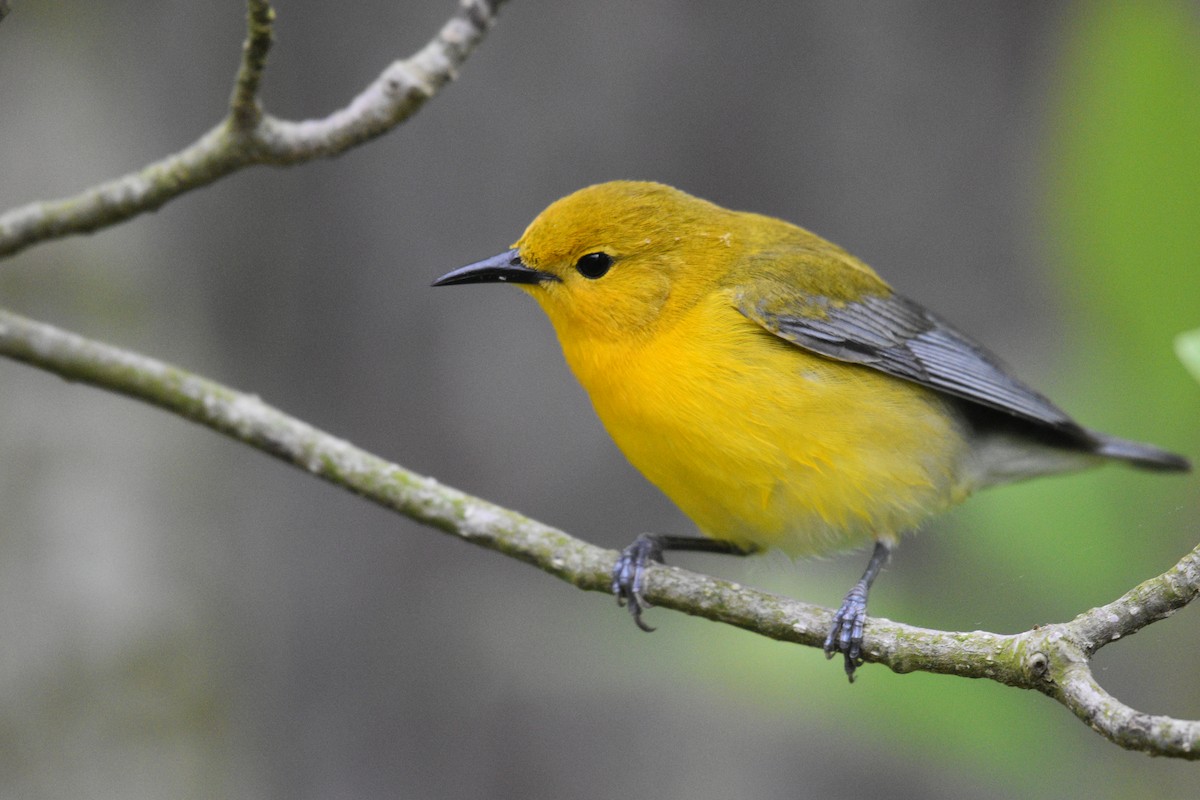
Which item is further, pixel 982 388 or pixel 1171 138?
pixel 982 388

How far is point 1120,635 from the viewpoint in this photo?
239cm

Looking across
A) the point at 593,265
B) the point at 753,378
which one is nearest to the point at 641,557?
the point at 753,378

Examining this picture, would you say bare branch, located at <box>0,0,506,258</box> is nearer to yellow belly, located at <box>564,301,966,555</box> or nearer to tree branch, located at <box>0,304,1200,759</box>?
tree branch, located at <box>0,304,1200,759</box>

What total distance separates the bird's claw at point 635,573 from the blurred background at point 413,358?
314 mm

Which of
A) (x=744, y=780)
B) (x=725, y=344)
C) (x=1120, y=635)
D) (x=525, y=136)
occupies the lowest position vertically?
(x=744, y=780)

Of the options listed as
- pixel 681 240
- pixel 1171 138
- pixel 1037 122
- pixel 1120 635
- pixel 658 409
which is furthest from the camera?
pixel 1037 122

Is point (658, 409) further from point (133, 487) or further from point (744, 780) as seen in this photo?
point (744, 780)

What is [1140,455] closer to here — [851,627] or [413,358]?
[851,627]

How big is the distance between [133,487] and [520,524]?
2.95 metres

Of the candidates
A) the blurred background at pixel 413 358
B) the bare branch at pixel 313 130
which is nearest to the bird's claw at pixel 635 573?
the blurred background at pixel 413 358

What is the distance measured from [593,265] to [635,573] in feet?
3.64

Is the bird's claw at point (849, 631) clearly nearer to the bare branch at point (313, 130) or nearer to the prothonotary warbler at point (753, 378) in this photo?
the prothonotary warbler at point (753, 378)

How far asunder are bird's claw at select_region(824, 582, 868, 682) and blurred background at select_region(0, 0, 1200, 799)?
1.54ft

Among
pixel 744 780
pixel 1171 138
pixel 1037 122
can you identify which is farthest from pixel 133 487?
pixel 1037 122
